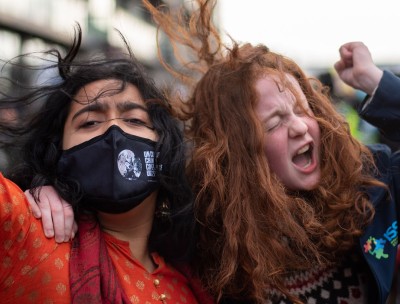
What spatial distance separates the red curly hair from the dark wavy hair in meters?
0.11

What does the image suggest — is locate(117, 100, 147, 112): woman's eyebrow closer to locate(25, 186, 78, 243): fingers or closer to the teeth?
locate(25, 186, 78, 243): fingers

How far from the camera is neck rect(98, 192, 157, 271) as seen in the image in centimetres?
262

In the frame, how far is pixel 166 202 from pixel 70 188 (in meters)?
0.50

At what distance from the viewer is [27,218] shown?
2199mm

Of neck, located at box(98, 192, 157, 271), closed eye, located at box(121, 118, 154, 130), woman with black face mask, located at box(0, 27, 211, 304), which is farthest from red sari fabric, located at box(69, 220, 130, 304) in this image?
closed eye, located at box(121, 118, 154, 130)

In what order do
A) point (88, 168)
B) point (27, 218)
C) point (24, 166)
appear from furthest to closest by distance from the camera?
point (24, 166), point (88, 168), point (27, 218)

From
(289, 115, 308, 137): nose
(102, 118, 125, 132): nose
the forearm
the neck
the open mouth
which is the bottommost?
the neck

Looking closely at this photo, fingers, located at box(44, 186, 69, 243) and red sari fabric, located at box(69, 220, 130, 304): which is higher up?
fingers, located at box(44, 186, 69, 243)

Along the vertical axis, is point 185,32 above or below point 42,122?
above

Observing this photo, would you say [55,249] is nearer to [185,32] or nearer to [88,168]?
[88,168]

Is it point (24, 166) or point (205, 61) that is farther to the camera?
point (205, 61)

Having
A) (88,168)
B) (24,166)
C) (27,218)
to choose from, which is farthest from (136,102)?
(27,218)

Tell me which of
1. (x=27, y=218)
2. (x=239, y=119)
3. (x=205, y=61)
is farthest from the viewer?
(x=205, y=61)

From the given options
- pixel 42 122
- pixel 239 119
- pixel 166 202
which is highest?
pixel 239 119
